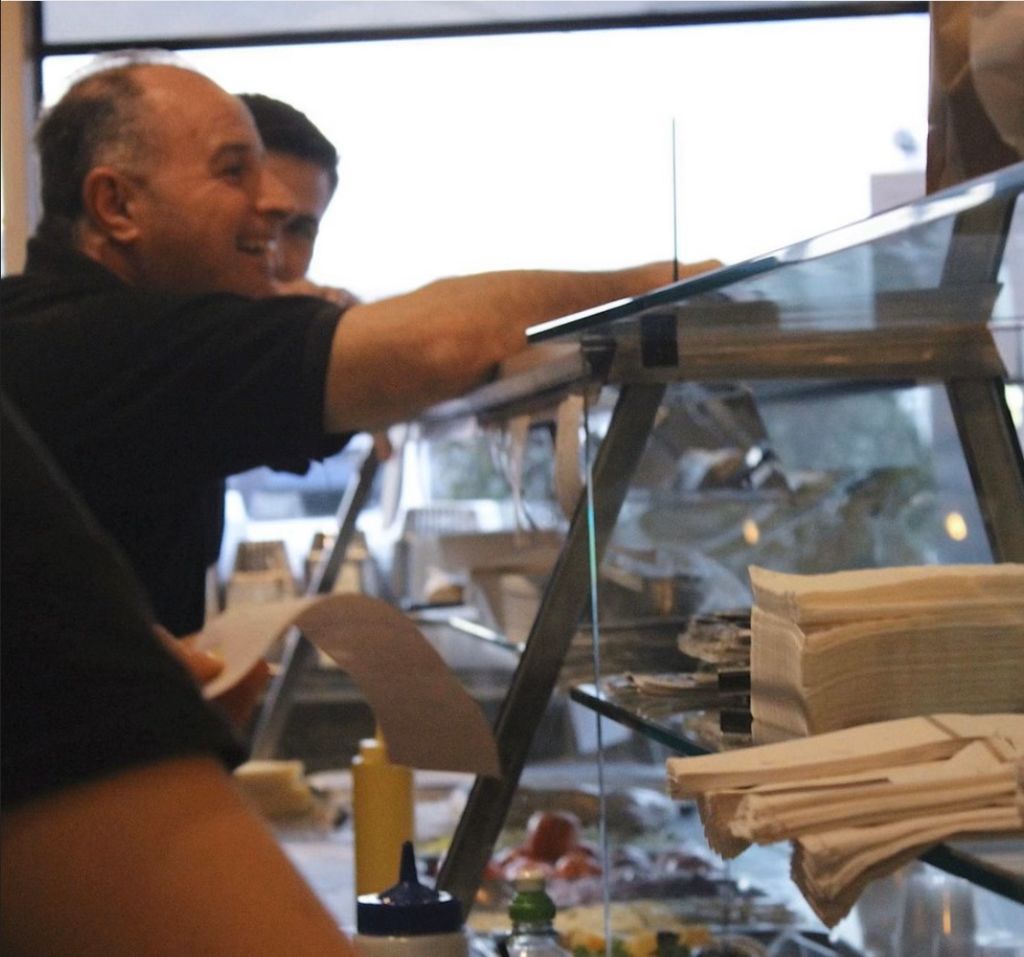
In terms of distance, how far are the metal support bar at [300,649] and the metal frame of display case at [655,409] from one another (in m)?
1.38

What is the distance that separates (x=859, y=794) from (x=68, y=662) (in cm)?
46

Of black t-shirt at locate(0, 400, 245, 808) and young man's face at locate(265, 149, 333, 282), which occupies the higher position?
young man's face at locate(265, 149, 333, 282)

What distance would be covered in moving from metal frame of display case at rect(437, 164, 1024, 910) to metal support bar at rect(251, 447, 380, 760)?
1.38 m

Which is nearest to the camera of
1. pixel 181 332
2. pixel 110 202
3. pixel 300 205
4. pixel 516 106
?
pixel 181 332

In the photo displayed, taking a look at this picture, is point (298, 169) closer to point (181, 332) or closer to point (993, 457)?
point (181, 332)

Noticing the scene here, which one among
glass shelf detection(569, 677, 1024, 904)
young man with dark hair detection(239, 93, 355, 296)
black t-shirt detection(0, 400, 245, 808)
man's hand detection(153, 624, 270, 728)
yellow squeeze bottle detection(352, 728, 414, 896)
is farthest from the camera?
young man with dark hair detection(239, 93, 355, 296)

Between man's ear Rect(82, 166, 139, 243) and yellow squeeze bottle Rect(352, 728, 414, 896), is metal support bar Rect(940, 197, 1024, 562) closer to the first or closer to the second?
yellow squeeze bottle Rect(352, 728, 414, 896)

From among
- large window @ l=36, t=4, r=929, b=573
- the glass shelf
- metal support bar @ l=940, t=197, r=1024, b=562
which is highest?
large window @ l=36, t=4, r=929, b=573

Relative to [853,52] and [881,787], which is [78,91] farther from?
[881,787]

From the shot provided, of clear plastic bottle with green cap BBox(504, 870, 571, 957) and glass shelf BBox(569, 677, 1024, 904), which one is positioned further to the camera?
clear plastic bottle with green cap BBox(504, 870, 571, 957)

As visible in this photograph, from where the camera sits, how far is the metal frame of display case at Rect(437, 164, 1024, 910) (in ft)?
4.16

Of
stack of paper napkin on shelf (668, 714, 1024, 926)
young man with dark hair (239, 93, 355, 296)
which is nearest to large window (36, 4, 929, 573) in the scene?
young man with dark hair (239, 93, 355, 296)

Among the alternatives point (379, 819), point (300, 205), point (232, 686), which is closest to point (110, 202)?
point (300, 205)

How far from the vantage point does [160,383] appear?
1.87 meters
